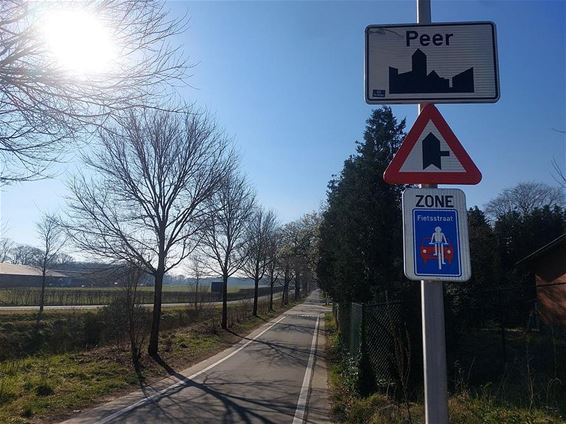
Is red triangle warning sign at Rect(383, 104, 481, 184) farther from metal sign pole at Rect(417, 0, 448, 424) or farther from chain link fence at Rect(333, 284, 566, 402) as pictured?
chain link fence at Rect(333, 284, 566, 402)

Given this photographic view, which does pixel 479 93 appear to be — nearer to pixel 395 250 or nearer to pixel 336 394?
pixel 336 394

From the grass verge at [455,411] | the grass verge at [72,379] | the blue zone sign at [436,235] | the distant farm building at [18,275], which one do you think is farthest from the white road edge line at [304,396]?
the distant farm building at [18,275]

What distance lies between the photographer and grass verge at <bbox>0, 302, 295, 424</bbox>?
353 inches

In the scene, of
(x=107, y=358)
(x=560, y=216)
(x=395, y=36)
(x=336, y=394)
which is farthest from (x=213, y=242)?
(x=395, y=36)

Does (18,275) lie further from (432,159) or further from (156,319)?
(432,159)

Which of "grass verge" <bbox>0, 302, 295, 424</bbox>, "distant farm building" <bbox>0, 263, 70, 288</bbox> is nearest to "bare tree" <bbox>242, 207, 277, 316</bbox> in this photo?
"grass verge" <bbox>0, 302, 295, 424</bbox>

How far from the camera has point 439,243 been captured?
284 centimetres

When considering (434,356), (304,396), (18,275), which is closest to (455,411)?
(434,356)

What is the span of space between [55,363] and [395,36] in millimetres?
14072

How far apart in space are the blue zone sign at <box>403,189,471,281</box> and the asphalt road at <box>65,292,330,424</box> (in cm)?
649

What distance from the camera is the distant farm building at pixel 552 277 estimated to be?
802 inches

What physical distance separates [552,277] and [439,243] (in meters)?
22.7

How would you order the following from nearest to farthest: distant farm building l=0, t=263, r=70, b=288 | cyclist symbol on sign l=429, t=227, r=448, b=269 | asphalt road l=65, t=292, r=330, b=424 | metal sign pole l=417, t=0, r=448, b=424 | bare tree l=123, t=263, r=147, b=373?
metal sign pole l=417, t=0, r=448, b=424, cyclist symbol on sign l=429, t=227, r=448, b=269, asphalt road l=65, t=292, r=330, b=424, bare tree l=123, t=263, r=147, b=373, distant farm building l=0, t=263, r=70, b=288

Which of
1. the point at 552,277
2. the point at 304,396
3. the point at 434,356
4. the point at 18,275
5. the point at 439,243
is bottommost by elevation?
the point at 304,396
